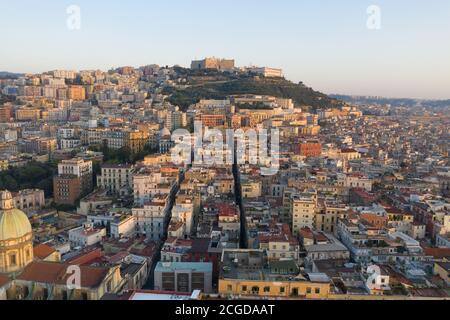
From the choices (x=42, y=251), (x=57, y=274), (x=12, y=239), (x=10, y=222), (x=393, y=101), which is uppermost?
(x=393, y=101)

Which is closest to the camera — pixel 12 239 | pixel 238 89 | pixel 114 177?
pixel 12 239

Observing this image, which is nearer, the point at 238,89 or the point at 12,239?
the point at 12,239

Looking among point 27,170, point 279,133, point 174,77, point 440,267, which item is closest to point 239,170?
point 27,170

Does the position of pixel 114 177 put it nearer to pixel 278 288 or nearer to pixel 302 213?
pixel 302 213

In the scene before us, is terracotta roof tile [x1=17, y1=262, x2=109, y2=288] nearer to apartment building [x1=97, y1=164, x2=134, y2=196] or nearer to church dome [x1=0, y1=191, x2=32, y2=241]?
church dome [x1=0, y1=191, x2=32, y2=241]

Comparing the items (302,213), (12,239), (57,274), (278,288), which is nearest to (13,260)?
(12,239)

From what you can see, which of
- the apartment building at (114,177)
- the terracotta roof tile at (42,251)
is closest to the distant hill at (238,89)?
the apartment building at (114,177)

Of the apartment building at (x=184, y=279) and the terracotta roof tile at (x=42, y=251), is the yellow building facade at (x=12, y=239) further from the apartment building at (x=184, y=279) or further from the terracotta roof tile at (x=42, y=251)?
the apartment building at (x=184, y=279)
